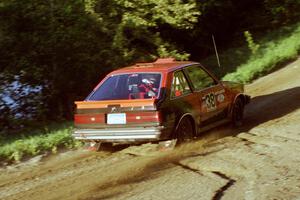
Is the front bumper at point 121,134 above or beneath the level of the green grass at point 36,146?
above

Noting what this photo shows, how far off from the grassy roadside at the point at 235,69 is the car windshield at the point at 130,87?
1.22 meters

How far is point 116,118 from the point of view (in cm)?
816

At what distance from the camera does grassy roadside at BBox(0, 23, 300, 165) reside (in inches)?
355

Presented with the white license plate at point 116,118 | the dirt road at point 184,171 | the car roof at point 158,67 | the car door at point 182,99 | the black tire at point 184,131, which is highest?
the car roof at point 158,67

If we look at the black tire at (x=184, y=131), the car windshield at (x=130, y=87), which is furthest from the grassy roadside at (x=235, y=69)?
the black tire at (x=184, y=131)

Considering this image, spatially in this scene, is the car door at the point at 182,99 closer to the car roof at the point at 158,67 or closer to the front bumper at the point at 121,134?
the car roof at the point at 158,67

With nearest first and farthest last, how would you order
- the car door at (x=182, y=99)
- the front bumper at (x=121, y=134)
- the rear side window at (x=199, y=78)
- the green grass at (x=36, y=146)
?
the front bumper at (x=121, y=134) < the car door at (x=182, y=99) < the green grass at (x=36, y=146) < the rear side window at (x=199, y=78)

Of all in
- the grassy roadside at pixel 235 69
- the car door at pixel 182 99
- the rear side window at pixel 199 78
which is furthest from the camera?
the rear side window at pixel 199 78

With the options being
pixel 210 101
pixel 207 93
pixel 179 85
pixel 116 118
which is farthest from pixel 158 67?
pixel 116 118

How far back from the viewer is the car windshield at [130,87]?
8461 mm

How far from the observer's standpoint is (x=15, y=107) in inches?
542

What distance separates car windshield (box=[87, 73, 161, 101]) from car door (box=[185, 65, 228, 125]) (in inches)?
31.6

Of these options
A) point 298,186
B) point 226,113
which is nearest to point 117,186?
point 298,186

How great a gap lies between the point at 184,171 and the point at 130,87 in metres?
2.20
